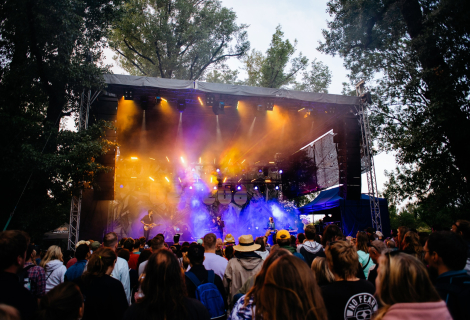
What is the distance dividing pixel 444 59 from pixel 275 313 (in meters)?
12.7

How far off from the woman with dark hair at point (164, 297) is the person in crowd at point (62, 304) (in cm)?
30

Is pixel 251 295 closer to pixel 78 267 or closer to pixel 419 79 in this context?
pixel 78 267

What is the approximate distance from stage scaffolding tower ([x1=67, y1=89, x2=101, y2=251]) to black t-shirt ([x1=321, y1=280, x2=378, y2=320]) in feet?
26.1

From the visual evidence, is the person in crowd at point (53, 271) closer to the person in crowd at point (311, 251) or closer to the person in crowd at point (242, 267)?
the person in crowd at point (242, 267)

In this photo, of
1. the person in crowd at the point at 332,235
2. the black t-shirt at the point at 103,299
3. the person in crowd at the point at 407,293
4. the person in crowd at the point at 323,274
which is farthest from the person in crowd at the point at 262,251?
the person in crowd at the point at 407,293

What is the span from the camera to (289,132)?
14.8 meters

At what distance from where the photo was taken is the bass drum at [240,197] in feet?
68.6

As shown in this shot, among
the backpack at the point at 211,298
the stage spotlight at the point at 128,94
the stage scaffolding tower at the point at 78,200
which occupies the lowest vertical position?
the backpack at the point at 211,298

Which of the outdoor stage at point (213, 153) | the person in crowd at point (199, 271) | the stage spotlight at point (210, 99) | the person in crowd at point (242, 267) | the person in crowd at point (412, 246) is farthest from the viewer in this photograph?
the stage spotlight at point (210, 99)

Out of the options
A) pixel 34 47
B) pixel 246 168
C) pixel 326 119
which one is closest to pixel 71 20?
pixel 34 47

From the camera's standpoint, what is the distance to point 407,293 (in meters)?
1.31

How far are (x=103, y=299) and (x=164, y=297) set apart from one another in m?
1.09

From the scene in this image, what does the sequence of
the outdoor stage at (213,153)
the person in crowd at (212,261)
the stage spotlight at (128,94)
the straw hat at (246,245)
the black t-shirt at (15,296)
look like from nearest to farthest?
the black t-shirt at (15,296), the straw hat at (246,245), the person in crowd at (212,261), the stage spotlight at (128,94), the outdoor stage at (213,153)

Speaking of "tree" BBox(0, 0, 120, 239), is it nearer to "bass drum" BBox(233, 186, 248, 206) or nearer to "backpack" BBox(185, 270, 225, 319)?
"backpack" BBox(185, 270, 225, 319)
